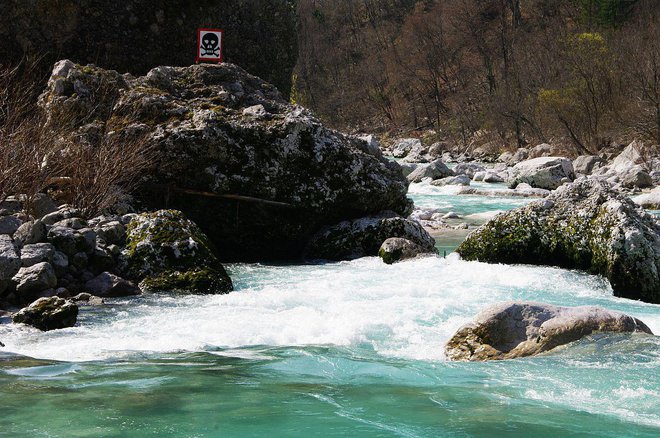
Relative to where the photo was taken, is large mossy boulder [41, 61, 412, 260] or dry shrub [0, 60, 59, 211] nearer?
dry shrub [0, 60, 59, 211]

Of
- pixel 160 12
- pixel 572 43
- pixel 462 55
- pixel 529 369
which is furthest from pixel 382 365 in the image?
pixel 462 55

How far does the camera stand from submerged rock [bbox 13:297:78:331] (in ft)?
21.1

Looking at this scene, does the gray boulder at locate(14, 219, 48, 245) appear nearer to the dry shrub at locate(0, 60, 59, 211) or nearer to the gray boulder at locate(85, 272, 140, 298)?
the gray boulder at locate(85, 272, 140, 298)

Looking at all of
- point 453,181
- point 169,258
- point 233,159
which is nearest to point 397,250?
point 233,159

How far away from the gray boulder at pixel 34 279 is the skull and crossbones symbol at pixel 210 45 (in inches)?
257

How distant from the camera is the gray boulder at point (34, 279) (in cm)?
726

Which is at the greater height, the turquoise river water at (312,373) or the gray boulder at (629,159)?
the gray boulder at (629,159)

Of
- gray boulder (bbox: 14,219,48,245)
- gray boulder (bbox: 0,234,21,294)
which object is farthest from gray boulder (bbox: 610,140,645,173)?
gray boulder (bbox: 0,234,21,294)

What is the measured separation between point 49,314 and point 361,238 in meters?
5.42

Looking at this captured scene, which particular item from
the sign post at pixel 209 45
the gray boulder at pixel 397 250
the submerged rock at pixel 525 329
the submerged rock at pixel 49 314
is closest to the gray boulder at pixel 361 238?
the gray boulder at pixel 397 250

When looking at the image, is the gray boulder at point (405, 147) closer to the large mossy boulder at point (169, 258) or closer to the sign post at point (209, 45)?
the sign post at point (209, 45)

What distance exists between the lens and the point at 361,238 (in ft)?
36.6

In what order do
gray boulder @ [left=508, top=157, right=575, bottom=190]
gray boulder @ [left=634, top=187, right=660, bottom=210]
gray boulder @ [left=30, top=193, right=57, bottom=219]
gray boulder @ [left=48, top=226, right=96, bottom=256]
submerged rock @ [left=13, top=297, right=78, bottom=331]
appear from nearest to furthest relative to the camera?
submerged rock @ [left=13, top=297, right=78, bottom=331] < gray boulder @ [left=48, top=226, right=96, bottom=256] < gray boulder @ [left=30, top=193, right=57, bottom=219] < gray boulder @ [left=634, top=187, right=660, bottom=210] < gray boulder @ [left=508, top=157, right=575, bottom=190]

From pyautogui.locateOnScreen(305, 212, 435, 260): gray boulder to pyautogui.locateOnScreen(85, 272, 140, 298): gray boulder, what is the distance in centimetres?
346
